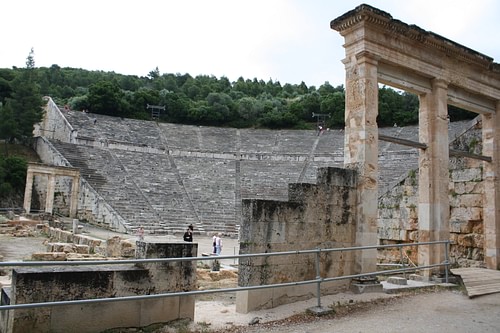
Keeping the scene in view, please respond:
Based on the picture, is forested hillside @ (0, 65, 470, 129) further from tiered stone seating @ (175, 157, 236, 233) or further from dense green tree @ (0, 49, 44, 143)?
tiered stone seating @ (175, 157, 236, 233)

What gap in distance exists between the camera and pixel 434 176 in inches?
338

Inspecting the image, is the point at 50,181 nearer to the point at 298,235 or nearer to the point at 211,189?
the point at 211,189

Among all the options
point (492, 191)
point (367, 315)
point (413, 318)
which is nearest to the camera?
point (413, 318)

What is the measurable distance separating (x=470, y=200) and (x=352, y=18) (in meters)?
6.25

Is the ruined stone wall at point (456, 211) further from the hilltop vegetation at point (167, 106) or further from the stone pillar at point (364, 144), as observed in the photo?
the hilltop vegetation at point (167, 106)

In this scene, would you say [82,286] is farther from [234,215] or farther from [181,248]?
[234,215]

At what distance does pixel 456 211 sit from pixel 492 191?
1193 mm

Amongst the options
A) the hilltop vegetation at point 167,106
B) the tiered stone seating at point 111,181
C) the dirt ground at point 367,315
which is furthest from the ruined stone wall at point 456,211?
the hilltop vegetation at point 167,106

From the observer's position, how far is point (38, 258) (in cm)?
1082

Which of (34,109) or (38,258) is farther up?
(34,109)

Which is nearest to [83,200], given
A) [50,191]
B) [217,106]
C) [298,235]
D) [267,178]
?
[50,191]

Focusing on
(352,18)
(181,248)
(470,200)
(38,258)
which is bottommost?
(38,258)

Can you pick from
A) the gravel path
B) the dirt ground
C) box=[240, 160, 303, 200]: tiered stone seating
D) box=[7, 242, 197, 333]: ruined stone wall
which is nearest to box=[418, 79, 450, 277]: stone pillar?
the dirt ground

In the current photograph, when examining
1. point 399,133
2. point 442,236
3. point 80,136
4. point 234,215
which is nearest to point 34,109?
Result: point 80,136
